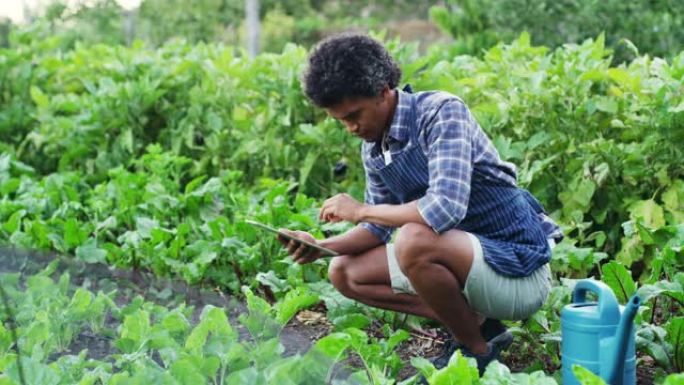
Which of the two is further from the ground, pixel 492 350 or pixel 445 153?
pixel 445 153

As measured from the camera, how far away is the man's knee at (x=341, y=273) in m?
3.21

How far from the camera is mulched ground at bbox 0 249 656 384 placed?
2846 millimetres

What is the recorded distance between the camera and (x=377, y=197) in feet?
10.4

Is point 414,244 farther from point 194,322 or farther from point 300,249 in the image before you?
point 194,322

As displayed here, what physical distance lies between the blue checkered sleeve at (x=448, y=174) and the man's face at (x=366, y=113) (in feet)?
0.59

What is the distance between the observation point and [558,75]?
429 centimetres

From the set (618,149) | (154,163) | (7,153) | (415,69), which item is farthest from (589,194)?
(7,153)

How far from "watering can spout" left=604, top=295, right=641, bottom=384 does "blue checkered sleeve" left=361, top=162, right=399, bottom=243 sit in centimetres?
99

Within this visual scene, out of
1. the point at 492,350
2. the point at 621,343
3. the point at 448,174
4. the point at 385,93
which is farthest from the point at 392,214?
the point at 621,343

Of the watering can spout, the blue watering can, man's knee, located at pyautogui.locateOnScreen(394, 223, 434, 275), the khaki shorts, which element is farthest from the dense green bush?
the watering can spout

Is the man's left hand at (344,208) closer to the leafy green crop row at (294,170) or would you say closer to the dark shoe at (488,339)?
the leafy green crop row at (294,170)

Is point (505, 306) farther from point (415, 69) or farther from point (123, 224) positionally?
point (123, 224)

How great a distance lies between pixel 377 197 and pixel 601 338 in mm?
978

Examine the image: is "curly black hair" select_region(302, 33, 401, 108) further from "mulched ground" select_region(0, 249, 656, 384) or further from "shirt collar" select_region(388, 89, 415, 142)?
"mulched ground" select_region(0, 249, 656, 384)
